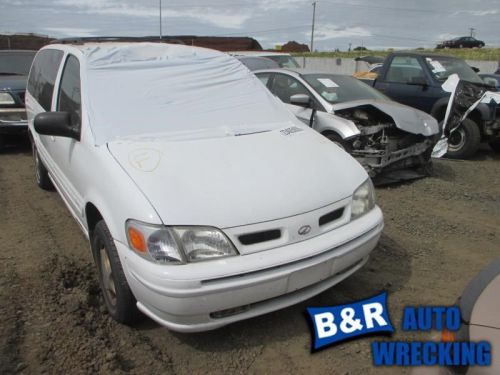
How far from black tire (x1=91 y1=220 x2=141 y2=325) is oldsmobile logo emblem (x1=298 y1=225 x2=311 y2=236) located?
1.03 m

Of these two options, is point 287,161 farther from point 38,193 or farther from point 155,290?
point 38,193

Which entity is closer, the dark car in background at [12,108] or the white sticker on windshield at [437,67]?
Result: the dark car in background at [12,108]

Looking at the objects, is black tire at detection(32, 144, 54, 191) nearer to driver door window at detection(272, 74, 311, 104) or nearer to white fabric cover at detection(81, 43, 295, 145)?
white fabric cover at detection(81, 43, 295, 145)

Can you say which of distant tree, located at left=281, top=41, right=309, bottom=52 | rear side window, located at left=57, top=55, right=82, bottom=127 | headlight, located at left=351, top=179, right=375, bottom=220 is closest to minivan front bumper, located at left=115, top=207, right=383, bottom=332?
headlight, located at left=351, top=179, right=375, bottom=220

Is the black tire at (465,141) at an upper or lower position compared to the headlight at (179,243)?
lower

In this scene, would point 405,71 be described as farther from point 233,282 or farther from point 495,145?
point 233,282

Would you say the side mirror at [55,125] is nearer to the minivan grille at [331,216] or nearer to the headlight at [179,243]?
the headlight at [179,243]

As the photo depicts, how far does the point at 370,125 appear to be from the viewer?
19.6ft

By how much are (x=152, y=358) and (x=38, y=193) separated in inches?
139

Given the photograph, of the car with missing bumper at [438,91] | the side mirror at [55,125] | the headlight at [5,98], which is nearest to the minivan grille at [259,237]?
the side mirror at [55,125]

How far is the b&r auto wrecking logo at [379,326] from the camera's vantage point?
2.44 m

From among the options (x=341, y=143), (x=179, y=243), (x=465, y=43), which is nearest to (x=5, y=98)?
(x=341, y=143)

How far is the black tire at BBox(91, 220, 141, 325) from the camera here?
2.52 metres

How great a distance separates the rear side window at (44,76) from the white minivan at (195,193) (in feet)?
1.60
